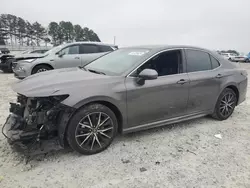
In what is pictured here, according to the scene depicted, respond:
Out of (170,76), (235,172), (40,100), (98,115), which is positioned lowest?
(235,172)

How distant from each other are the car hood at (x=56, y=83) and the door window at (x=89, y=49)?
5.94m

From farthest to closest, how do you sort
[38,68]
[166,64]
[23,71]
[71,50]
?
[71,50], [38,68], [23,71], [166,64]

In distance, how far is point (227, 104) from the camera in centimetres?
444

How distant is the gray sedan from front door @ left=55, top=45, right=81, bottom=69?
15.3 feet

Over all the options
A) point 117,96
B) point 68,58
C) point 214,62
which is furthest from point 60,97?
point 68,58

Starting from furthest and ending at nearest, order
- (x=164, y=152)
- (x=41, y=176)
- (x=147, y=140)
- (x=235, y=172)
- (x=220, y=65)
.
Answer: (x=220, y=65), (x=147, y=140), (x=164, y=152), (x=235, y=172), (x=41, y=176)

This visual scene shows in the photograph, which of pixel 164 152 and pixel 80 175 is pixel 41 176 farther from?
pixel 164 152

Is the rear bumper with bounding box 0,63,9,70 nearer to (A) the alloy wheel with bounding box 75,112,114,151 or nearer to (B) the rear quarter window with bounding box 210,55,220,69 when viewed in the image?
(A) the alloy wheel with bounding box 75,112,114,151

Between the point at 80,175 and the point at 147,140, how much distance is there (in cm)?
130

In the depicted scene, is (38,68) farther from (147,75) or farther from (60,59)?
(147,75)

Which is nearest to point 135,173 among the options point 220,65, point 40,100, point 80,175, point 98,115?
point 80,175

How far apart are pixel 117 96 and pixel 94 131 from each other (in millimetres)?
566

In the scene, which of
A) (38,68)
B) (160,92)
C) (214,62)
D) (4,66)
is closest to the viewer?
(160,92)

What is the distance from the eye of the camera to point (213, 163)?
290 cm
